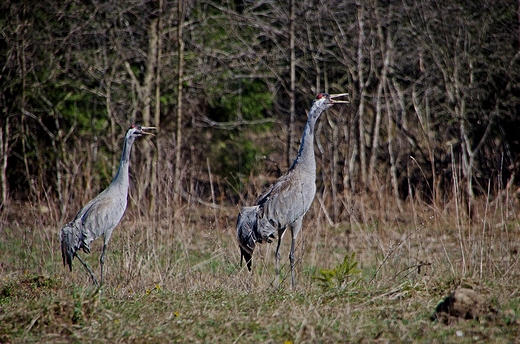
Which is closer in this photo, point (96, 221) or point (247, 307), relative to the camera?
point (247, 307)

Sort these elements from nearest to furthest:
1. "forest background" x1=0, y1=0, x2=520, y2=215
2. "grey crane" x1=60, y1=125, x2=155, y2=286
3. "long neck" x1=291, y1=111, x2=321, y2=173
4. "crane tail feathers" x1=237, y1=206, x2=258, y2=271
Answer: "crane tail feathers" x1=237, y1=206, x2=258, y2=271 → "grey crane" x1=60, y1=125, x2=155, y2=286 → "long neck" x1=291, y1=111, x2=321, y2=173 → "forest background" x1=0, y1=0, x2=520, y2=215

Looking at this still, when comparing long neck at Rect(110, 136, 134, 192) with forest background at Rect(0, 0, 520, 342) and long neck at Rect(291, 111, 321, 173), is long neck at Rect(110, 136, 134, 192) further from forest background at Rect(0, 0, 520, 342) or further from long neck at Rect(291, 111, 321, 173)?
long neck at Rect(291, 111, 321, 173)

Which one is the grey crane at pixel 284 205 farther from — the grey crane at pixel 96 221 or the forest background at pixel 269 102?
the grey crane at pixel 96 221

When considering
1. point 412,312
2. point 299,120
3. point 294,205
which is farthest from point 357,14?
point 412,312

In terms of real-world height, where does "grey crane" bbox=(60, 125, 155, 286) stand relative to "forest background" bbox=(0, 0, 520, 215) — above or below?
below

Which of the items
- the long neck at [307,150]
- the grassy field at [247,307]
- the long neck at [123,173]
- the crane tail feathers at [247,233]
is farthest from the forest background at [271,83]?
the grassy field at [247,307]

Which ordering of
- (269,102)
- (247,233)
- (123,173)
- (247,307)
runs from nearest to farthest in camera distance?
(247,307), (247,233), (123,173), (269,102)

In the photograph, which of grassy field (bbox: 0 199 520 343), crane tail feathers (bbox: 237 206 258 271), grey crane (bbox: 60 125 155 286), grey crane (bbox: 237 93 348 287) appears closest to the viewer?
grassy field (bbox: 0 199 520 343)

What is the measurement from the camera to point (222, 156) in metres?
14.4

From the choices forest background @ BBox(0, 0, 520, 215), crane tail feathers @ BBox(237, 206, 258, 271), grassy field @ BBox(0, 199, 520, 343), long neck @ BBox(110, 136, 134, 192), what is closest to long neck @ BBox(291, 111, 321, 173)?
crane tail feathers @ BBox(237, 206, 258, 271)

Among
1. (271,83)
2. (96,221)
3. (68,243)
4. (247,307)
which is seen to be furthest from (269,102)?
(247,307)

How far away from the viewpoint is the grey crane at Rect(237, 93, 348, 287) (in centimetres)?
703

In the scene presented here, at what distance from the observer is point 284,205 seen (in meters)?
7.13

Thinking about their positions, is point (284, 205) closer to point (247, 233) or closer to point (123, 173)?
point (247, 233)
